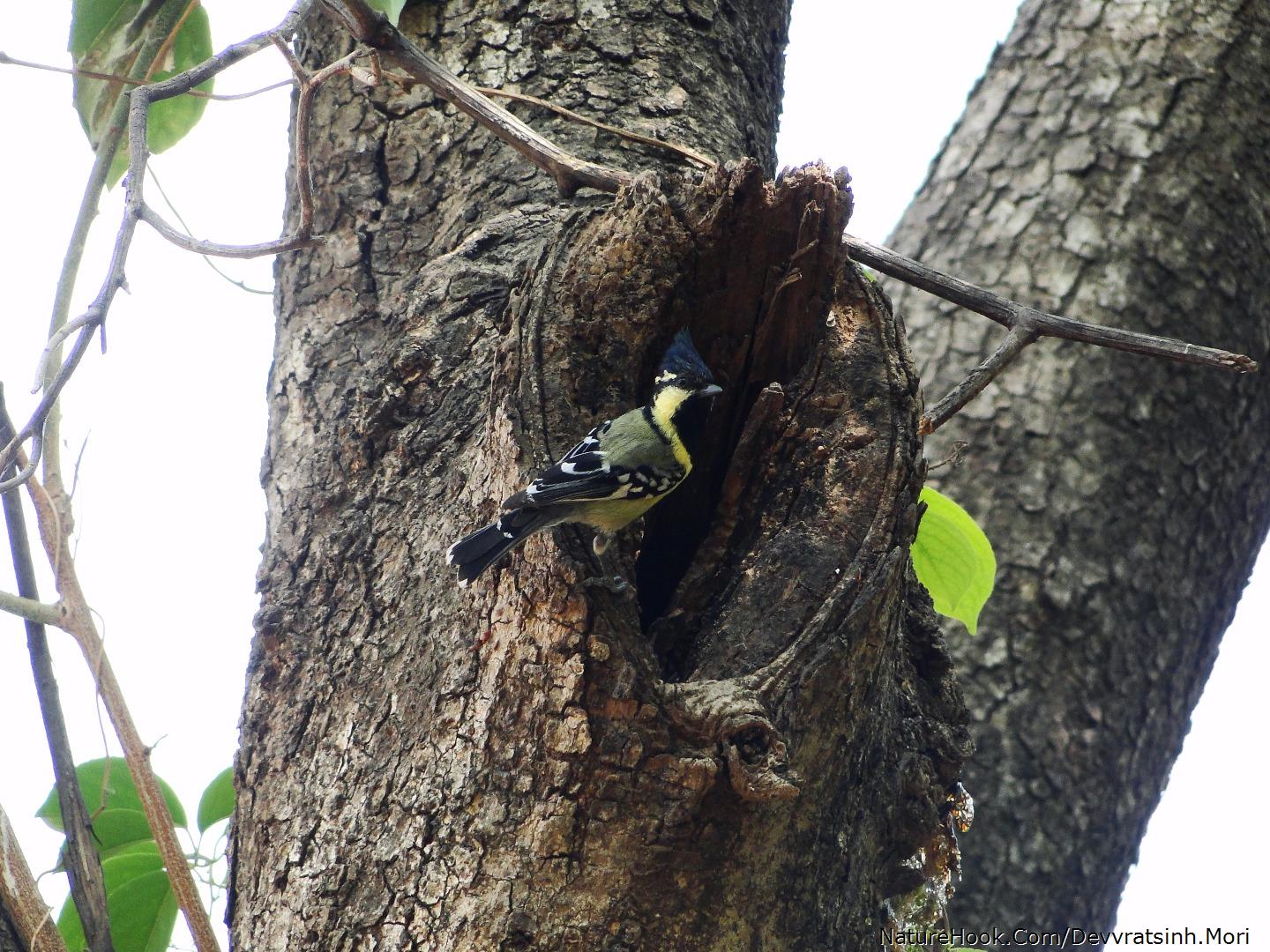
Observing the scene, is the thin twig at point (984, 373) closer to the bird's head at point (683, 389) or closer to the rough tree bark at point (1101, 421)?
the bird's head at point (683, 389)

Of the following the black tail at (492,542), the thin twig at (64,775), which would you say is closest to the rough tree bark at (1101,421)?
the black tail at (492,542)

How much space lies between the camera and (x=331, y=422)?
2.42 meters

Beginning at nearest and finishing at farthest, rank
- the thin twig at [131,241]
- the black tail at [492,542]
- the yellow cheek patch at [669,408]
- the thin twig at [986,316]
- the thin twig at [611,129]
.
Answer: the thin twig at [131,241] < the black tail at [492,542] < the thin twig at [986,316] < the yellow cheek patch at [669,408] < the thin twig at [611,129]

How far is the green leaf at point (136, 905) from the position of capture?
224 cm

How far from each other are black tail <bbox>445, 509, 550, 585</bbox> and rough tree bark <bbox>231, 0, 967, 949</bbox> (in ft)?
0.14

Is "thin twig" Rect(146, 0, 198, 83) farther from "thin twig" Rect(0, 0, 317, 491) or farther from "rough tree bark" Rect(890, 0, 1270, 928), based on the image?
"rough tree bark" Rect(890, 0, 1270, 928)

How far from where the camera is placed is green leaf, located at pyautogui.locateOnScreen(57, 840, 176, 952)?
2.24 m

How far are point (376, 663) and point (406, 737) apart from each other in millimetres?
178

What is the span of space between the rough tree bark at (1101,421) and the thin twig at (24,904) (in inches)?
95.2

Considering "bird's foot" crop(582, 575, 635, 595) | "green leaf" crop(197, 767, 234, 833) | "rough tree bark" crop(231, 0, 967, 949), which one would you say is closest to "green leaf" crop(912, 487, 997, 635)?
"rough tree bark" crop(231, 0, 967, 949)

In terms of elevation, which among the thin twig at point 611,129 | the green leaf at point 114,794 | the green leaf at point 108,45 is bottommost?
the green leaf at point 114,794

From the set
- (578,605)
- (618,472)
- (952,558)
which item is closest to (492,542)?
(578,605)

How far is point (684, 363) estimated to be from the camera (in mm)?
2303

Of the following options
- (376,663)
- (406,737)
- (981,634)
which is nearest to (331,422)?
(376,663)
